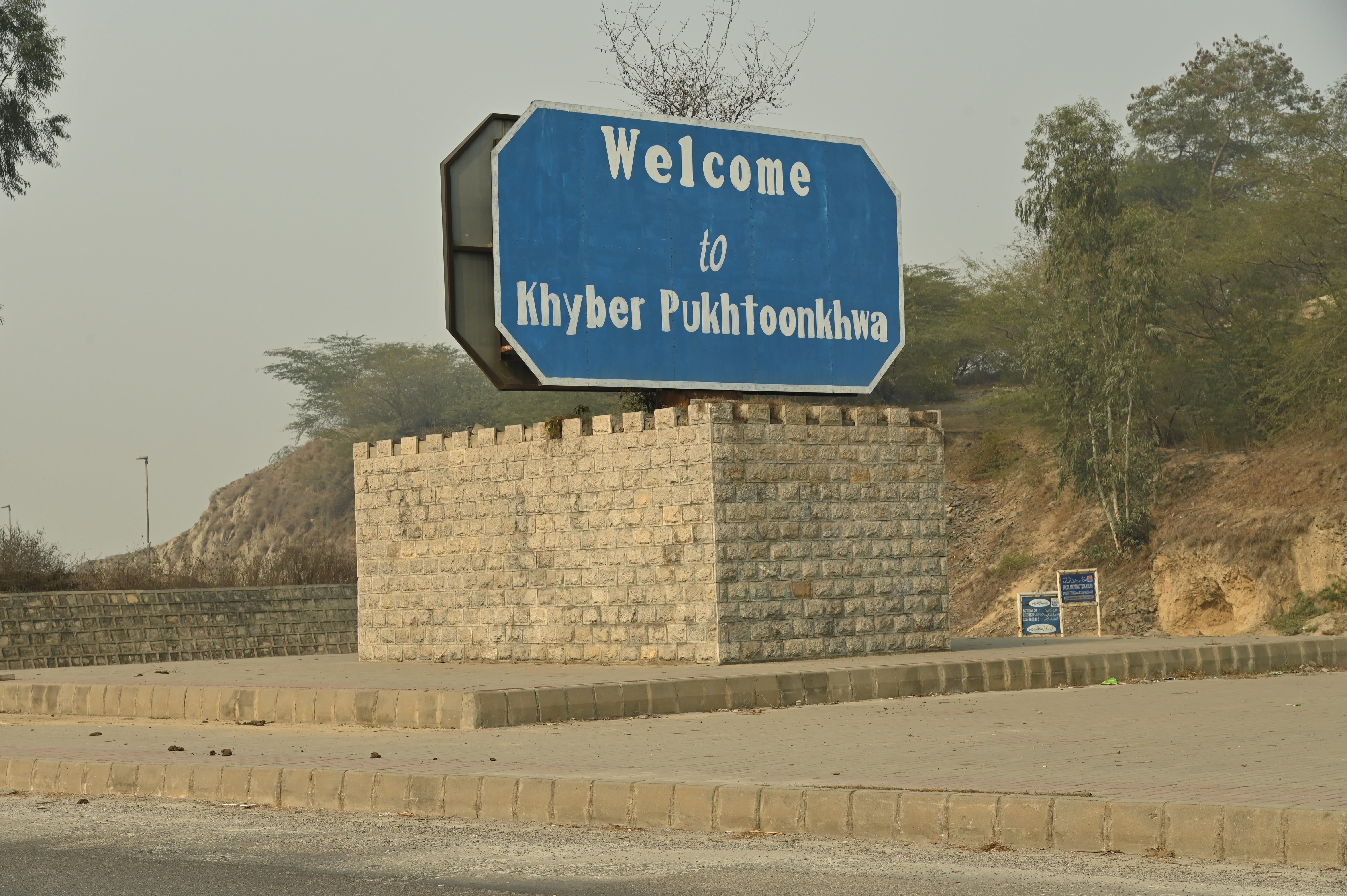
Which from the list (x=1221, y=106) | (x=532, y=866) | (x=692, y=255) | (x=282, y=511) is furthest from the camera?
(x=282, y=511)

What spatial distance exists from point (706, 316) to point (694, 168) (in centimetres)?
177

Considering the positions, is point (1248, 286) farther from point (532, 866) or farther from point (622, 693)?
point (532, 866)

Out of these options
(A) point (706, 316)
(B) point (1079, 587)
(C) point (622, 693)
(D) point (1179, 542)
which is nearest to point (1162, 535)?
(D) point (1179, 542)

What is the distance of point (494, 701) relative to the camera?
1249cm

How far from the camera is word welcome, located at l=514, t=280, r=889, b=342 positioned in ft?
54.6

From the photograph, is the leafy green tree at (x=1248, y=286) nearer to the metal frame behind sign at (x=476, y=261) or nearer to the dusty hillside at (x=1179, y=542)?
the dusty hillside at (x=1179, y=542)

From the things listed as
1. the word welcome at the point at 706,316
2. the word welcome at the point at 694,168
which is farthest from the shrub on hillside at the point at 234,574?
the word welcome at the point at 694,168

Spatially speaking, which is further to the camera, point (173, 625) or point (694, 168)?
point (173, 625)

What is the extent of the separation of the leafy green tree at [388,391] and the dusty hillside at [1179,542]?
32.9 m

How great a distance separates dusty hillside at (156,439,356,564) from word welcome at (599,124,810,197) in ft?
178

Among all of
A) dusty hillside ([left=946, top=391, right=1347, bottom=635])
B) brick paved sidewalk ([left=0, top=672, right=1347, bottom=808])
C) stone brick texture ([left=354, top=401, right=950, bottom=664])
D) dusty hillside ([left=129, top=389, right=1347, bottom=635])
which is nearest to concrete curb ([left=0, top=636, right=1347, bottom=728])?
brick paved sidewalk ([left=0, top=672, right=1347, bottom=808])

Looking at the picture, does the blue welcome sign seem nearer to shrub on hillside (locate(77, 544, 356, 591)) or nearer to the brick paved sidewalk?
the brick paved sidewalk

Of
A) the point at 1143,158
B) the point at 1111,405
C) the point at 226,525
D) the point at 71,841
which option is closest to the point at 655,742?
the point at 71,841

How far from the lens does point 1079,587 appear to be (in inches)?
978
